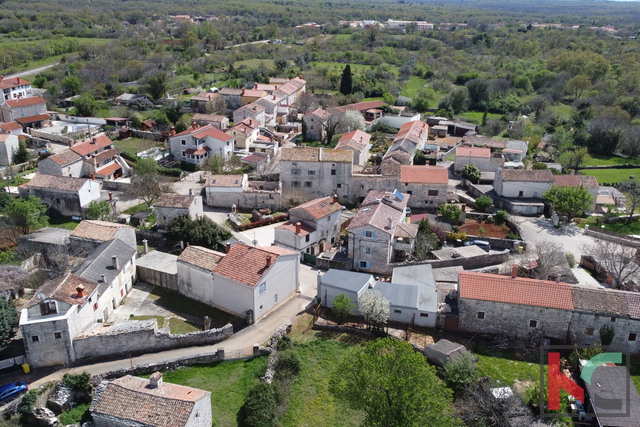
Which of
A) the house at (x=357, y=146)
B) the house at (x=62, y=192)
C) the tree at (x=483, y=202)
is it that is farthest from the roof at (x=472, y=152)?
the house at (x=62, y=192)

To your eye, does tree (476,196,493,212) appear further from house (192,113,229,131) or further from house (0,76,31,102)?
house (0,76,31,102)

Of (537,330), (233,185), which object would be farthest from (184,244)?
(537,330)

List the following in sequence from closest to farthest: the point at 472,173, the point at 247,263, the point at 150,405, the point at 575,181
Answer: the point at 150,405 → the point at 247,263 → the point at 575,181 → the point at 472,173

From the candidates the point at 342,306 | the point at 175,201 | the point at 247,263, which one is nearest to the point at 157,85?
the point at 175,201

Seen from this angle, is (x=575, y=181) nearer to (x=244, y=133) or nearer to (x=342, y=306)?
(x=342, y=306)

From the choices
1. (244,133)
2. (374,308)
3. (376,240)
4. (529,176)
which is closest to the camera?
(374,308)

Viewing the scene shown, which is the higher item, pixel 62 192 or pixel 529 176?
pixel 529 176

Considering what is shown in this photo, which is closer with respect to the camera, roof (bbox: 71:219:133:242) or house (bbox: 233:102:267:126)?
roof (bbox: 71:219:133:242)

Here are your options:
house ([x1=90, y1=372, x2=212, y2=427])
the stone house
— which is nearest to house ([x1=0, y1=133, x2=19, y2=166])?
the stone house
